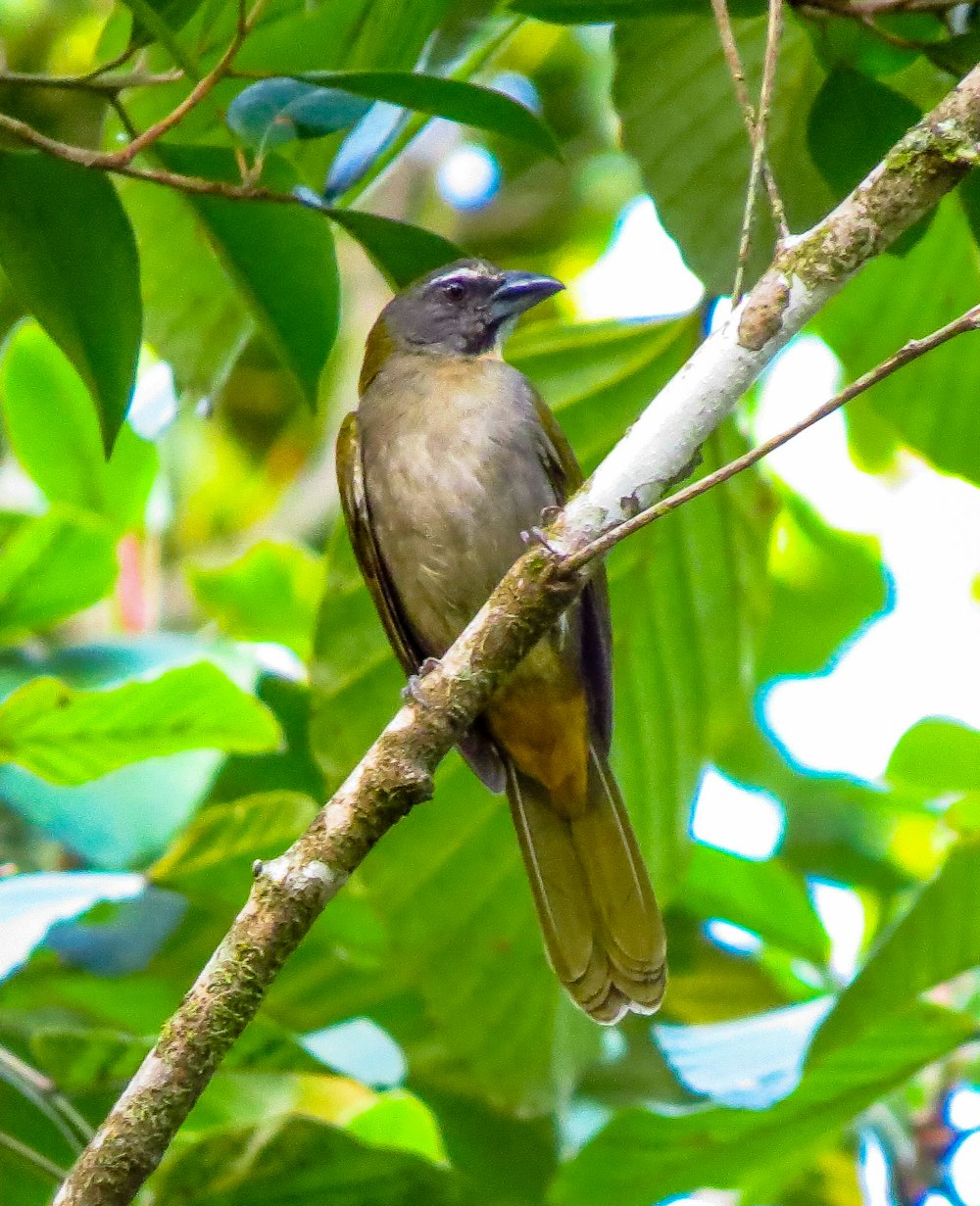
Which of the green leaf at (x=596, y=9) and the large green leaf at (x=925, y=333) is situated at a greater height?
the large green leaf at (x=925, y=333)

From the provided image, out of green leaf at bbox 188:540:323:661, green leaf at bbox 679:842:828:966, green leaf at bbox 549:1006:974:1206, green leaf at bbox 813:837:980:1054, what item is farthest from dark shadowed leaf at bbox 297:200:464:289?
green leaf at bbox 679:842:828:966

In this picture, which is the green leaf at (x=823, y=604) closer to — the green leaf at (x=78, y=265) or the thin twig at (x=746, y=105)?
the thin twig at (x=746, y=105)

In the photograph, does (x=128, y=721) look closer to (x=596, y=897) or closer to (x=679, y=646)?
(x=596, y=897)

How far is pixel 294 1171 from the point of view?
10.6ft

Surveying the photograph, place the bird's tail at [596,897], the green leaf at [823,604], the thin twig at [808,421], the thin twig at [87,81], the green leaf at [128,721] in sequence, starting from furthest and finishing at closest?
1. the green leaf at [823,604]
2. the bird's tail at [596,897]
3. the green leaf at [128,721]
4. the thin twig at [87,81]
5. the thin twig at [808,421]

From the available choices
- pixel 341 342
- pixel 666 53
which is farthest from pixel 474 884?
pixel 341 342

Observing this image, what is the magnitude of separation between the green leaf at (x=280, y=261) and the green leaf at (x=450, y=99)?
1.00 feet

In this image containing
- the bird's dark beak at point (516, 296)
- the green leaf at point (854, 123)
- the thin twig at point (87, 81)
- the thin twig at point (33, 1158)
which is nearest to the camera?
the thin twig at point (87, 81)

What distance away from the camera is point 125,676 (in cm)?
381

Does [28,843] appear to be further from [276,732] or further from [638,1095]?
[638,1095]

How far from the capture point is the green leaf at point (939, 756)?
3865 mm

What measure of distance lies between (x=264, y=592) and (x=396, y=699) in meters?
1.03

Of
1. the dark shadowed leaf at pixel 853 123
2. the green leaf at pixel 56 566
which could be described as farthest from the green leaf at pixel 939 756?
the green leaf at pixel 56 566

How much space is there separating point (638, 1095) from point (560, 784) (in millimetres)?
1138
